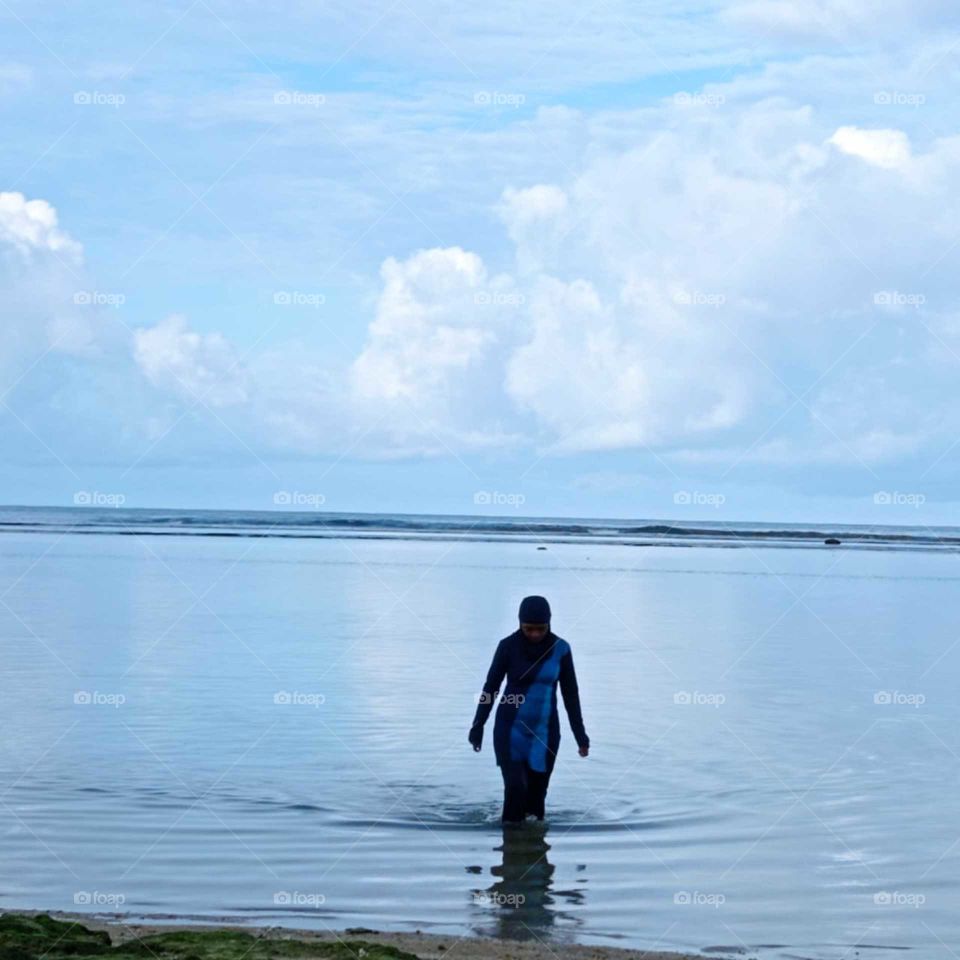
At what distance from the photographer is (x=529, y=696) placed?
37.2ft

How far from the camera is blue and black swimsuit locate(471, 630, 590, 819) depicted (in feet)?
37.2

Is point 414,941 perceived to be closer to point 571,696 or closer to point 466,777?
point 571,696

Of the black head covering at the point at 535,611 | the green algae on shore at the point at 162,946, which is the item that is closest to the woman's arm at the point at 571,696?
the black head covering at the point at 535,611

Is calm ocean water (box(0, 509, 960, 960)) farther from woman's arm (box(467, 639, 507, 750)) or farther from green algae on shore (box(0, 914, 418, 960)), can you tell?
green algae on shore (box(0, 914, 418, 960))

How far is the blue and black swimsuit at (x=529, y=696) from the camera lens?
11.3 metres

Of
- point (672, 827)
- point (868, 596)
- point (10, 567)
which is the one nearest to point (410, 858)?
point (672, 827)

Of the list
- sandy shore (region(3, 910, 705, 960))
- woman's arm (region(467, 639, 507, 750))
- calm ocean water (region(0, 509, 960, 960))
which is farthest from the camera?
woman's arm (region(467, 639, 507, 750))

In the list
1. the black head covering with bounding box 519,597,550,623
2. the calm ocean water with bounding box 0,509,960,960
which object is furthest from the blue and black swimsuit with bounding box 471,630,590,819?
the calm ocean water with bounding box 0,509,960,960

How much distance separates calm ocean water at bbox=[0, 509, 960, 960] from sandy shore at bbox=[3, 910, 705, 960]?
309 mm

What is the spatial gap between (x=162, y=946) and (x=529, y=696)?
4299mm

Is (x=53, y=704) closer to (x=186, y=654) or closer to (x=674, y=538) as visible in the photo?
(x=186, y=654)

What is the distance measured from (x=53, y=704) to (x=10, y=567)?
2606 cm

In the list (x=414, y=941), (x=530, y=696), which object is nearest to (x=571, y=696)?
(x=530, y=696)

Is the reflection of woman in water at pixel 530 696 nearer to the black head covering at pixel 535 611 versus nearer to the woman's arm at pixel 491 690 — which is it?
the woman's arm at pixel 491 690
